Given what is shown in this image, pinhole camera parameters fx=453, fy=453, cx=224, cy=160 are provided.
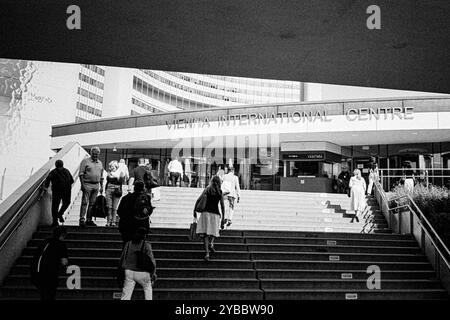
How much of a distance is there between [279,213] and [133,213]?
261 inches

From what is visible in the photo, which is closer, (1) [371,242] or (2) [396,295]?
(2) [396,295]

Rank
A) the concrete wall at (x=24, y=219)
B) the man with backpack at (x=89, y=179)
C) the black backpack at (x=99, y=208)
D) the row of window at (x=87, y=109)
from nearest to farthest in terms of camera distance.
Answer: the concrete wall at (x=24, y=219) < the man with backpack at (x=89, y=179) < the black backpack at (x=99, y=208) < the row of window at (x=87, y=109)

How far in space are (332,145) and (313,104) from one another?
154 inches

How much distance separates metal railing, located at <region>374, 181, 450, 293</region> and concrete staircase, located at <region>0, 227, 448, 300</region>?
0.19m

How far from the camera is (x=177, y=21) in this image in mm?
5461

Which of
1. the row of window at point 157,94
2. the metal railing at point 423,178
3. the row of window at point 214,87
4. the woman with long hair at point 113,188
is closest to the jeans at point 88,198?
the woman with long hair at point 113,188

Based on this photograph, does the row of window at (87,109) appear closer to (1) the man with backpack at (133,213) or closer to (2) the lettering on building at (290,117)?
(2) the lettering on building at (290,117)

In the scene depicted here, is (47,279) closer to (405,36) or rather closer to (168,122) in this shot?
(405,36)

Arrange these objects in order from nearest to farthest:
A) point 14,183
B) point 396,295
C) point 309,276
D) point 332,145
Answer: point 396,295 < point 309,276 < point 14,183 < point 332,145

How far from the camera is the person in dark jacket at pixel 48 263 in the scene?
16.9ft

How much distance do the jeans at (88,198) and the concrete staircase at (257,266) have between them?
49cm

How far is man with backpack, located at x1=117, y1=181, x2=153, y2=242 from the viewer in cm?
651

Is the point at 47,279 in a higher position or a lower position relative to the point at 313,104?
lower
